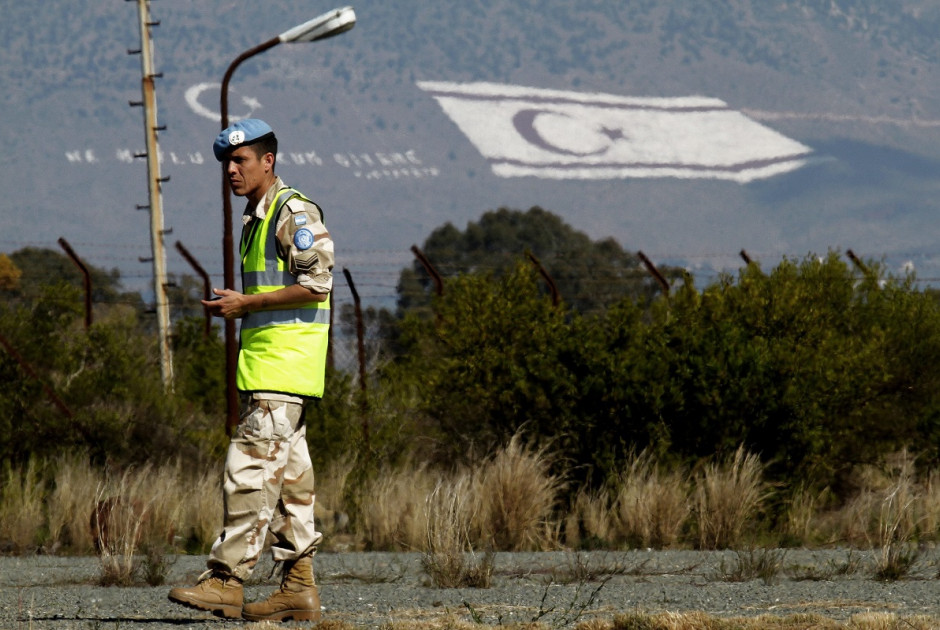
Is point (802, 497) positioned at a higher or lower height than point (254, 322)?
lower

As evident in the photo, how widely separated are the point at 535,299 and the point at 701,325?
2.16 metres

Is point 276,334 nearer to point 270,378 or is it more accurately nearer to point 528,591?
point 270,378

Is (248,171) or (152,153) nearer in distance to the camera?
(248,171)

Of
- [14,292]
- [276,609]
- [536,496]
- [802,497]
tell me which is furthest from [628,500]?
[14,292]

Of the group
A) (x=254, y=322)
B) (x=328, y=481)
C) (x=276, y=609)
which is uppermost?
(x=254, y=322)

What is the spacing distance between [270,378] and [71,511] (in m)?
7.70

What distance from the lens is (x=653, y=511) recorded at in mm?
12336

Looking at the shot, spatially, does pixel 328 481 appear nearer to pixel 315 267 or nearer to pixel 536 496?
pixel 536 496

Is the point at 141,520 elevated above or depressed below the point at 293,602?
below

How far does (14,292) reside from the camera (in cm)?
4581

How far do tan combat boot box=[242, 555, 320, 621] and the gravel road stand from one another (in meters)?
0.11

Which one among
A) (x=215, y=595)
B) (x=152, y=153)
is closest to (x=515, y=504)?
(x=215, y=595)

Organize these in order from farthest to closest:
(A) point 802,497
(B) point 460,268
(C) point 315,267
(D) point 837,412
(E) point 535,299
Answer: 1. (B) point 460,268
2. (E) point 535,299
3. (D) point 837,412
4. (A) point 802,497
5. (C) point 315,267

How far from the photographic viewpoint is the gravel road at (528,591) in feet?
21.8
